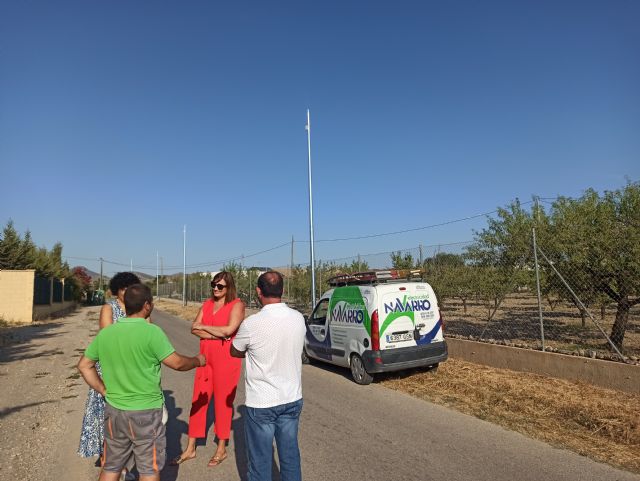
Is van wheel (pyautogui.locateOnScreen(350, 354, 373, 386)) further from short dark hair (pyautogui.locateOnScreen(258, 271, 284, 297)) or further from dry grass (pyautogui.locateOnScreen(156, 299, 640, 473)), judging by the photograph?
short dark hair (pyautogui.locateOnScreen(258, 271, 284, 297))

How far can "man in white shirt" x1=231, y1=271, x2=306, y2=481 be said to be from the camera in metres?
2.99

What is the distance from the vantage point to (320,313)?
34.1 feet

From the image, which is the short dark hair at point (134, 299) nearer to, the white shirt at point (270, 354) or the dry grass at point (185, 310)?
the white shirt at point (270, 354)

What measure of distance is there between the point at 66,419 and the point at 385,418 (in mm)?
4449

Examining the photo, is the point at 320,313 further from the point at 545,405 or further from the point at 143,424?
the point at 143,424

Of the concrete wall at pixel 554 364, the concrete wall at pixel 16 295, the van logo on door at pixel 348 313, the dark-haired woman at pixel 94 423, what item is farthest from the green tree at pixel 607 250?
the concrete wall at pixel 16 295

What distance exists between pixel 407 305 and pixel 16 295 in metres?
22.8

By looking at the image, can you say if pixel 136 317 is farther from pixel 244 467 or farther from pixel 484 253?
pixel 484 253

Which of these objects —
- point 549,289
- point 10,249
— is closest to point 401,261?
point 549,289

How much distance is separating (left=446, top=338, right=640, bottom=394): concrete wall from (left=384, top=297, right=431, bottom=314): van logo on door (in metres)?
2.07

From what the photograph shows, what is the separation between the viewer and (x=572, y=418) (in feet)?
19.7

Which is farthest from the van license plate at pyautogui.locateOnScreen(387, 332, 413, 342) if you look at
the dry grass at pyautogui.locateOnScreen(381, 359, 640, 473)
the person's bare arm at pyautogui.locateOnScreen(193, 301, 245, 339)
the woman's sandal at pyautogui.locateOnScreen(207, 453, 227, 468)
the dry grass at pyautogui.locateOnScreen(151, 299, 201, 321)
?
the dry grass at pyautogui.locateOnScreen(151, 299, 201, 321)

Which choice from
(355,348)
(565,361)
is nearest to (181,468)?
(355,348)

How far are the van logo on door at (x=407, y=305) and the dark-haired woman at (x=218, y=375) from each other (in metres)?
4.27
